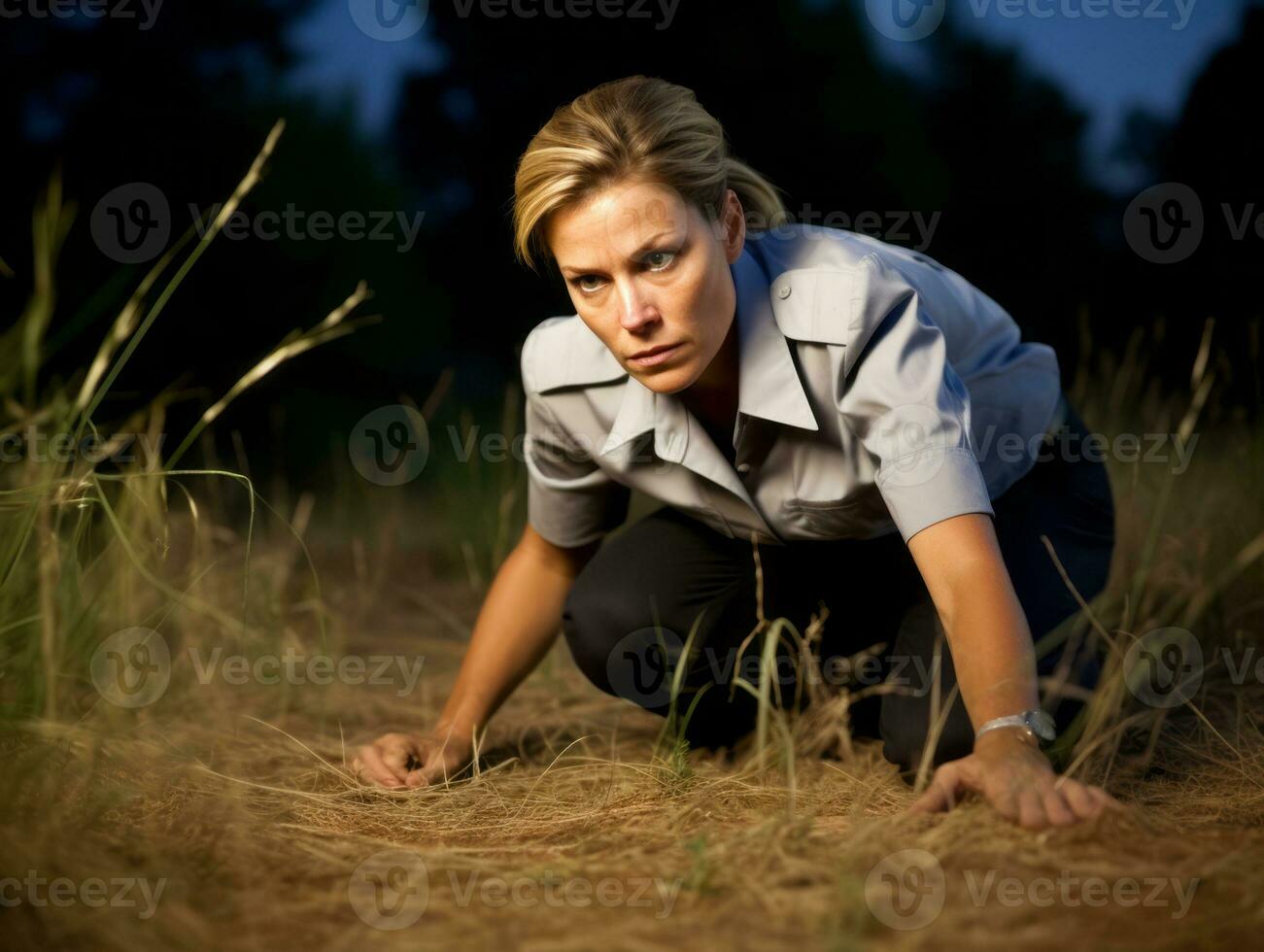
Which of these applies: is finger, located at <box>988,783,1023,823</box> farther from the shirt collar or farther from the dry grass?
the shirt collar

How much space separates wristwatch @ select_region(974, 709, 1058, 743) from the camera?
4.84 ft

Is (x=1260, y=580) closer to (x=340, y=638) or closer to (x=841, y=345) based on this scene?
(x=841, y=345)

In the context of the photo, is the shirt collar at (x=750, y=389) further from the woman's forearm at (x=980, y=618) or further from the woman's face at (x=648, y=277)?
the woman's forearm at (x=980, y=618)

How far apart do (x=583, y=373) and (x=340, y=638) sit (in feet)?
4.94

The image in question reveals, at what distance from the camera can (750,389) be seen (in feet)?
6.21

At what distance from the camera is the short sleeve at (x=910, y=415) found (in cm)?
161

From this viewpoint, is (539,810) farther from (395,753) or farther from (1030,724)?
(1030,724)

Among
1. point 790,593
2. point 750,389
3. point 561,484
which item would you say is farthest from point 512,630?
point 750,389

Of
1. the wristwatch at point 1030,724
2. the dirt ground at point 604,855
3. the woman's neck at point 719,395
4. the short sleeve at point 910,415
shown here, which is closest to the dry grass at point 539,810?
the dirt ground at point 604,855

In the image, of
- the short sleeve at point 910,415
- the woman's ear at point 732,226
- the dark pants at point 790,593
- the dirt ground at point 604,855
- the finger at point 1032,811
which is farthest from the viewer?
the dark pants at point 790,593

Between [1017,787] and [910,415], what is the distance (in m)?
0.53

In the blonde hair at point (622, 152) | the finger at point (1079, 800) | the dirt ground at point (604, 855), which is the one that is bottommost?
the dirt ground at point (604, 855)

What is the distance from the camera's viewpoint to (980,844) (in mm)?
1396

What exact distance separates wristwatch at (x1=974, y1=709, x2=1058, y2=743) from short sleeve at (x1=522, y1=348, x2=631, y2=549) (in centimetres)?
91
